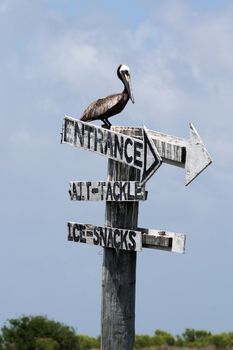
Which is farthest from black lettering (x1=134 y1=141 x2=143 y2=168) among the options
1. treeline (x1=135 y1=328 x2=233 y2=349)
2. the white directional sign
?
treeline (x1=135 y1=328 x2=233 y2=349)

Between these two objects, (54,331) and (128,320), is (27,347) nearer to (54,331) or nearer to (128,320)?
(54,331)

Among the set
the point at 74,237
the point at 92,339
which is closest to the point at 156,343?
the point at 92,339

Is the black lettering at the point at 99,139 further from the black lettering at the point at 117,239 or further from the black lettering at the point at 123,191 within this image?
the black lettering at the point at 117,239

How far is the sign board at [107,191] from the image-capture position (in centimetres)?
1066

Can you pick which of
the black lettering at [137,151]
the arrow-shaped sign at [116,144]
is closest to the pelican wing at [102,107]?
the arrow-shaped sign at [116,144]

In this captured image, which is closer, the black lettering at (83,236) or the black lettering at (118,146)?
the black lettering at (118,146)

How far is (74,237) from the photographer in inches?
442

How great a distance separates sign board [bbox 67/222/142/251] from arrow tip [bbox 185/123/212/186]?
0.72 m

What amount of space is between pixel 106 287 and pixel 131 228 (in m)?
0.61

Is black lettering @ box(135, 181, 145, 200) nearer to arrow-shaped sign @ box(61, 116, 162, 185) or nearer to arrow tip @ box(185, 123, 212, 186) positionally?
arrow-shaped sign @ box(61, 116, 162, 185)

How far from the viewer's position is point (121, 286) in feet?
35.7

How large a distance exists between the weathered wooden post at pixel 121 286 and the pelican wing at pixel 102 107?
63 cm

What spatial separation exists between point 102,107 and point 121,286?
172cm

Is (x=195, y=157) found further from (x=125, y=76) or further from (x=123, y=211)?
(x=125, y=76)
